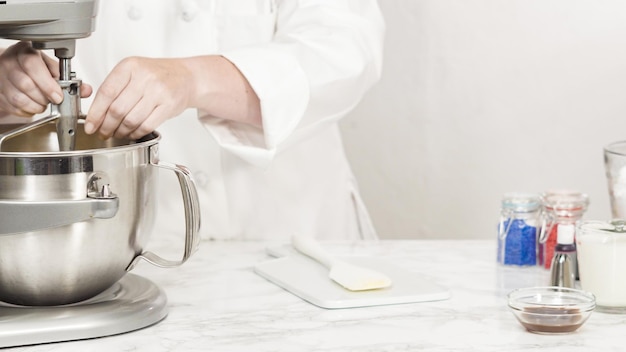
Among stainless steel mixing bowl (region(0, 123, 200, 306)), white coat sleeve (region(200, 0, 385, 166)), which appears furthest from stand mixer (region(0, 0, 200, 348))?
white coat sleeve (region(200, 0, 385, 166))

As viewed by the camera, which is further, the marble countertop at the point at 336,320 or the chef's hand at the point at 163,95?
the chef's hand at the point at 163,95

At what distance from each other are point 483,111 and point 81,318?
4.74 feet

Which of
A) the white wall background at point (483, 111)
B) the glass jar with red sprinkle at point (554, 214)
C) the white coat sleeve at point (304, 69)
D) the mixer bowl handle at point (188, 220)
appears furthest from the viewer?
the white wall background at point (483, 111)

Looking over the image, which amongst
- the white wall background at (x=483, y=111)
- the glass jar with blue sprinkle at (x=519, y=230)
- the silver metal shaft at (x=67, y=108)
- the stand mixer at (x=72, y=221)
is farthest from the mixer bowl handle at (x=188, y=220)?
the white wall background at (x=483, y=111)

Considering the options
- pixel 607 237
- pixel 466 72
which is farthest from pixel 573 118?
pixel 607 237

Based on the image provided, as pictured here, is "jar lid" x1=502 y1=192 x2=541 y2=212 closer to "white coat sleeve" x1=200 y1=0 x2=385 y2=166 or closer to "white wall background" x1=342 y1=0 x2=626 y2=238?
"white coat sleeve" x1=200 y1=0 x2=385 y2=166

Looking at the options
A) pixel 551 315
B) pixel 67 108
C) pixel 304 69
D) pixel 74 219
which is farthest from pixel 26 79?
pixel 551 315

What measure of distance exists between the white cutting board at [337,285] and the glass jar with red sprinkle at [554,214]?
0.19 metres

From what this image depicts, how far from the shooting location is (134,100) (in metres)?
1.18

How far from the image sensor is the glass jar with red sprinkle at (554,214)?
1.31 metres

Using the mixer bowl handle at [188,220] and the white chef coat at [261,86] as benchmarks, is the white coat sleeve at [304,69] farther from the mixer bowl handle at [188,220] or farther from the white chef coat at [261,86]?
the mixer bowl handle at [188,220]

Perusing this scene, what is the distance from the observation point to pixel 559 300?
115cm

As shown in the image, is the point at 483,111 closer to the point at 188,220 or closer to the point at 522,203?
the point at 522,203

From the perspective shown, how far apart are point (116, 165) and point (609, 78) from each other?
1.39m
